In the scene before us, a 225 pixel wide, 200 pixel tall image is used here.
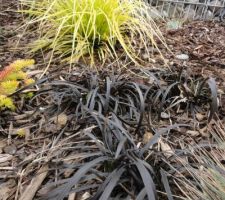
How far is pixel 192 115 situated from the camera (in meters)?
2.46

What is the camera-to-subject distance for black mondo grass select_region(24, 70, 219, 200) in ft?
5.63

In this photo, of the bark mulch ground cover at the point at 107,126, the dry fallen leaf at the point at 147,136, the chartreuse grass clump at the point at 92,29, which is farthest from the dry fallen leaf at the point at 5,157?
the chartreuse grass clump at the point at 92,29

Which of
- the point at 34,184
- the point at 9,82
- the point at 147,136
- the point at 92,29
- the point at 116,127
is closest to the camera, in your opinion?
the point at 34,184

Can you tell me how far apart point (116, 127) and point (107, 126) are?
0.16 ft

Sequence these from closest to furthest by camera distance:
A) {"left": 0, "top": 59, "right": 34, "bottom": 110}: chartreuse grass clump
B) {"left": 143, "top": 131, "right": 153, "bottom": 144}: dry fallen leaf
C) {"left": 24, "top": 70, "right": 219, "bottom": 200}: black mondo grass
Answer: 1. {"left": 24, "top": 70, "right": 219, "bottom": 200}: black mondo grass
2. {"left": 143, "top": 131, "right": 153, "bottom": 144}: dry fallen leaf
3. {"left": 0, "top": 59, "right": 34, "bottom": 110}: chartreuse grass clump

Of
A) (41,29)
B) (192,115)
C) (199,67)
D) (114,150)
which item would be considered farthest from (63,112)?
(41,29)

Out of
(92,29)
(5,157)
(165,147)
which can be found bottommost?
(5,157)

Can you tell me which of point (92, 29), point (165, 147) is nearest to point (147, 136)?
point (165, 147)

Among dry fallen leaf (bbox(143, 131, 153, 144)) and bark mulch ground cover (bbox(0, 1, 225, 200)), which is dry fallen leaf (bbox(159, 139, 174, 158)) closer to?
bark mulch ground cover (bbox(0, 1, 225, 200))

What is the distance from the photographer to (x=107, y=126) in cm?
204

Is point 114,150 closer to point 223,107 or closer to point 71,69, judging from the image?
point 223,107

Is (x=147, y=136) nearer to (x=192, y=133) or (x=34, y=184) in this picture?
(x=192, y=133)

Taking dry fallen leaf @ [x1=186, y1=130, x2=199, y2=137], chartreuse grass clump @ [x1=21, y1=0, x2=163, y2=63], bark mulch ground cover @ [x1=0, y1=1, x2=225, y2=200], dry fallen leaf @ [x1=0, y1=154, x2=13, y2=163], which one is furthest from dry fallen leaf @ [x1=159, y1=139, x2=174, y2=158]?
→ chartreuse grass clump @ [x1=21, y1=0, x2=163, y2=63]

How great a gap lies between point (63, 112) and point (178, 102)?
740mm
